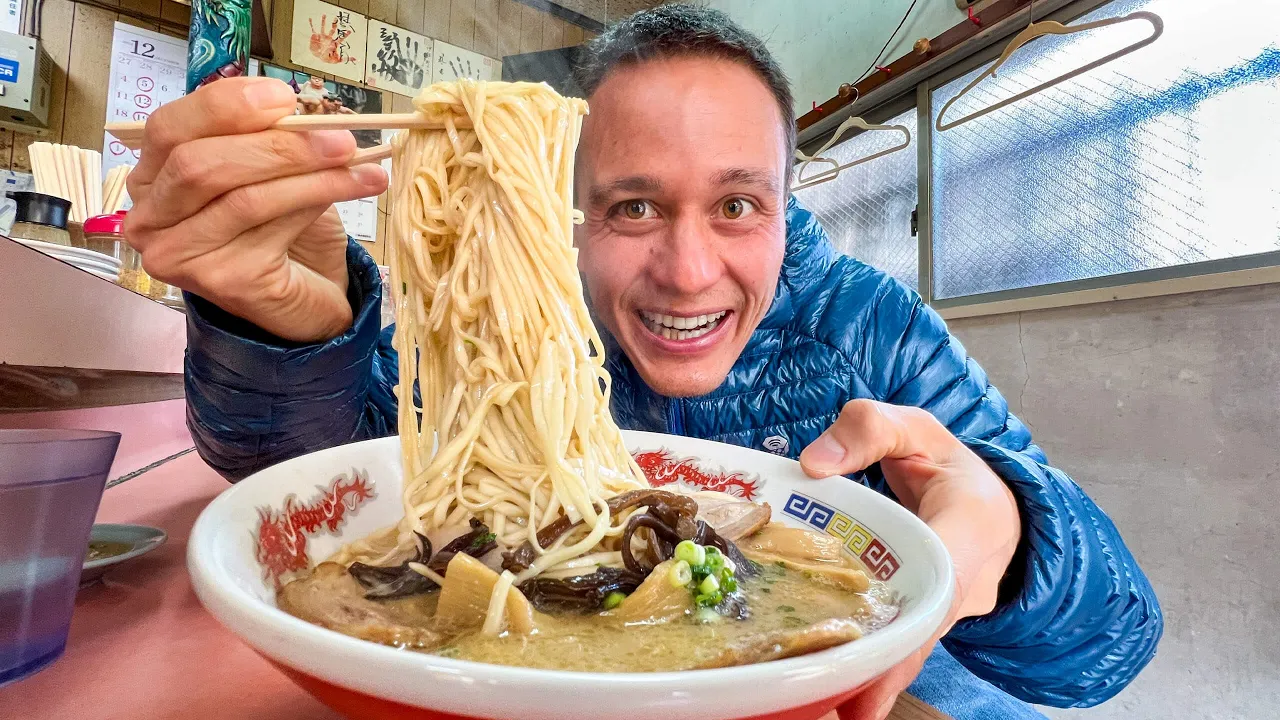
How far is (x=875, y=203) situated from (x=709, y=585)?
4.69 meters

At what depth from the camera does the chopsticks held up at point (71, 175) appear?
257cm

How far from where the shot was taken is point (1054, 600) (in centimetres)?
133

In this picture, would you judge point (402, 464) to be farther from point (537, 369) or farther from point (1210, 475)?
point (1210, 475)

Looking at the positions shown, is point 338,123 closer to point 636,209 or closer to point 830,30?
point 636,209

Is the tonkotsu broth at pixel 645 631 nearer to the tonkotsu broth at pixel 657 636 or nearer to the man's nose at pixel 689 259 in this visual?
the tonkotsu broth at pixel 657 636

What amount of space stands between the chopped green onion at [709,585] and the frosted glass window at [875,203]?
4.12 meters

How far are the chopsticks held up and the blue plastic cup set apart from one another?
2.50m

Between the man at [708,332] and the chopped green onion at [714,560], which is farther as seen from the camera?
the man at [708,332]

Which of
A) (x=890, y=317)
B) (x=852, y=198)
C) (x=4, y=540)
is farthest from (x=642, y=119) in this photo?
(x=852, y=198)

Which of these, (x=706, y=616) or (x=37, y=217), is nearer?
(x=706, y=616)

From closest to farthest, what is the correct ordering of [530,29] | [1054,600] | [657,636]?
[657,636], [1054,600], [530,29]

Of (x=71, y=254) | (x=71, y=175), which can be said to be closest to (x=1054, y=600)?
(x=71, y=254)

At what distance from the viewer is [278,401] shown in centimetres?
142

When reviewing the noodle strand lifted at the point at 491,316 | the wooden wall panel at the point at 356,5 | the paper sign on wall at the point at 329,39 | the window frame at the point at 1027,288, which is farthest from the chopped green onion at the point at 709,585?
the wooden wall panel at the point at 356,5
